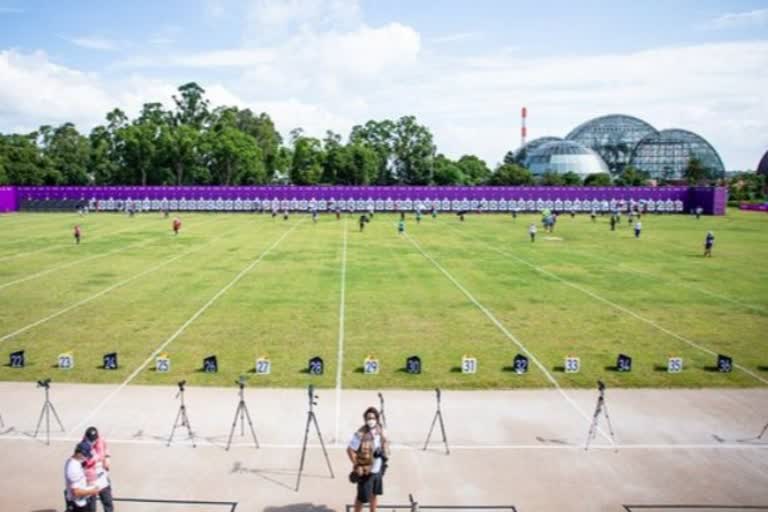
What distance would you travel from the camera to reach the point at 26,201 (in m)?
89.4

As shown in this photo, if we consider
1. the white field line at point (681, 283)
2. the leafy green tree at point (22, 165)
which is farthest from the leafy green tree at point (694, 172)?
the leafy green tree at point (22, 165)

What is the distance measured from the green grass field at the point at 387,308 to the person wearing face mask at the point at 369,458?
695 centimetres

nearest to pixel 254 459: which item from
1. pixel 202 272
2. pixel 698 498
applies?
pixel 698 498

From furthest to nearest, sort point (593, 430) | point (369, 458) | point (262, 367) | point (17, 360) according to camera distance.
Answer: point (17, 360) → point (262, 367) → point (593, 430) → point (369, 458)

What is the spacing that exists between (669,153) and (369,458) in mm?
196691

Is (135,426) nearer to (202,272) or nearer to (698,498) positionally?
(698,498)

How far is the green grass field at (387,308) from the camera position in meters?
18.4

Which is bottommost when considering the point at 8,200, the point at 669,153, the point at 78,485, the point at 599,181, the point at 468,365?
the point at 468,365

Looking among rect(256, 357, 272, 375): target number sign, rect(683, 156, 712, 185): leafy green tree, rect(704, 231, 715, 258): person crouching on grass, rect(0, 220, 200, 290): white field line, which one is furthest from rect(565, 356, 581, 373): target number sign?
rect(683, 156, 712, 185): leafy green tree

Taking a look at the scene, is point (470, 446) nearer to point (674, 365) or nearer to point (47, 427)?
point (674, 365)

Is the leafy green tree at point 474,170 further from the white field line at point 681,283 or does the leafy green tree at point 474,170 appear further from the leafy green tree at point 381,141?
the white field line at point 681,283

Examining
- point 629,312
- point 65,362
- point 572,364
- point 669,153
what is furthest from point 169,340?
point 669,153

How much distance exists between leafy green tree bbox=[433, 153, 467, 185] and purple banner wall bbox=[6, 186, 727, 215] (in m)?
24.4

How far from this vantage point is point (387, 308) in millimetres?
26156
